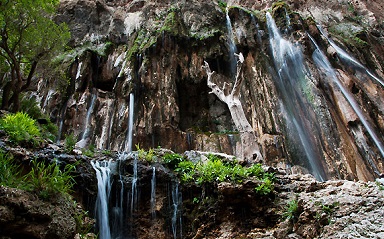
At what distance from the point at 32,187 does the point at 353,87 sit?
19.5 meters

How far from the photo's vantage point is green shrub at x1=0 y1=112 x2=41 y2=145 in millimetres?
7457

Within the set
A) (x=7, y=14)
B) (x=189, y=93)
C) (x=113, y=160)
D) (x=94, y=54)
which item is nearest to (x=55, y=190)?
(x=113, y=160)

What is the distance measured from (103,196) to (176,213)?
6.81 feet

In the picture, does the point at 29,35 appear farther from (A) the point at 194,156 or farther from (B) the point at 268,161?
(B) the point at 268,161

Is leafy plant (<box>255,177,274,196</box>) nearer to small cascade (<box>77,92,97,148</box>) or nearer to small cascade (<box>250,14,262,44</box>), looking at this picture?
small cascade (<box>77,92,97,148</box>)

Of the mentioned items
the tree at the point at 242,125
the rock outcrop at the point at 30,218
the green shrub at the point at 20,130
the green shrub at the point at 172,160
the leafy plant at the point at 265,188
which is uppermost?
the tree at the point at 242,125


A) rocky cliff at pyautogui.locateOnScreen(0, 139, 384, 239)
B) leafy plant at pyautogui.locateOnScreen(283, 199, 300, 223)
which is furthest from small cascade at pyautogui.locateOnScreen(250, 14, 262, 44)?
leafy plant at pyautogui.locateOnScreen(283, 199, 300, 223)

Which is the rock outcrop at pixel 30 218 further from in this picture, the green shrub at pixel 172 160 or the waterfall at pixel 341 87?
the waterfall at pixel 341 87

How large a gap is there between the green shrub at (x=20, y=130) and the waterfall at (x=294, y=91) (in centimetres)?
1193

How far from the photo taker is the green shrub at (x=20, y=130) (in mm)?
7457

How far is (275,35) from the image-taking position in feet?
68.4

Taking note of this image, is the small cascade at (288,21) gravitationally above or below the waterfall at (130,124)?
above

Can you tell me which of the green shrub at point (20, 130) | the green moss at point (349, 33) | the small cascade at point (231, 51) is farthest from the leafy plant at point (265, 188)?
the green moss at point (349, 33)

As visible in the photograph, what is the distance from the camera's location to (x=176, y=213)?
8383 mm
